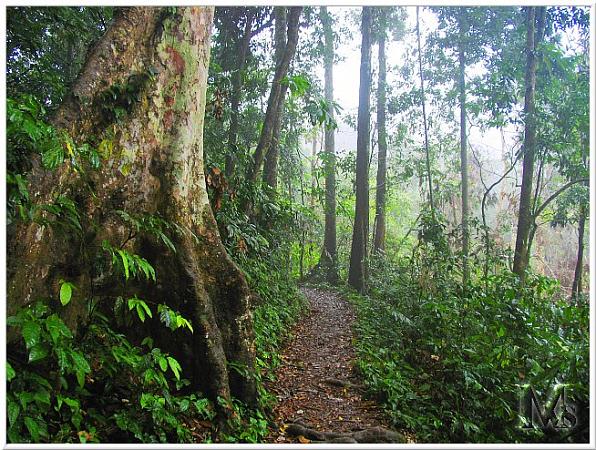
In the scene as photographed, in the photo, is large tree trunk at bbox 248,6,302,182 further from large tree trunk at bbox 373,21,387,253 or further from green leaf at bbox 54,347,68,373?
large tree trunk at bbox 373,21,387,253

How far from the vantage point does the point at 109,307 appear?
10.5 feet

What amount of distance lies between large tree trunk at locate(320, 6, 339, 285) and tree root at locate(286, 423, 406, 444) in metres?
10.7

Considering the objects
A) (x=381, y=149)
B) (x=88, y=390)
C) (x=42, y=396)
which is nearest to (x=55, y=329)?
(x=42, y=396)

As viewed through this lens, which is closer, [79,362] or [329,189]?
[79,362]

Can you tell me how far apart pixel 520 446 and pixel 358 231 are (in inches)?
377

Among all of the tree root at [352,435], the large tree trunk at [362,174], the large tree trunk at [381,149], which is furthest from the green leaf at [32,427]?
the large tree trunk at [381,149]

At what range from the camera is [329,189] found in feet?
53.7

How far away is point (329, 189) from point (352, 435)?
13.3 metres

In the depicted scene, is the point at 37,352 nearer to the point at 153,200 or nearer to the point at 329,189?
the point at 153,200

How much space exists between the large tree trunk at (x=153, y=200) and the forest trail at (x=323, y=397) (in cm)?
61

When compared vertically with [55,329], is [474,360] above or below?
below

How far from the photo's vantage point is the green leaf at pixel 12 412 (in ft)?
6.96

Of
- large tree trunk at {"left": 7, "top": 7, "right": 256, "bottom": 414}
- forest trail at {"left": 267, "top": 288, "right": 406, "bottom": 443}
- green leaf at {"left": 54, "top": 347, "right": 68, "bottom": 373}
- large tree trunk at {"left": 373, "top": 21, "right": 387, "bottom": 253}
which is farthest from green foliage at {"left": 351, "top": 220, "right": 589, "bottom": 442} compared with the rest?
large tree trunk at {"left": 373, "top": 21, "right": 387, "bottom": 253}

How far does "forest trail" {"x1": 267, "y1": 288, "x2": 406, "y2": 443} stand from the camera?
11.8ft
